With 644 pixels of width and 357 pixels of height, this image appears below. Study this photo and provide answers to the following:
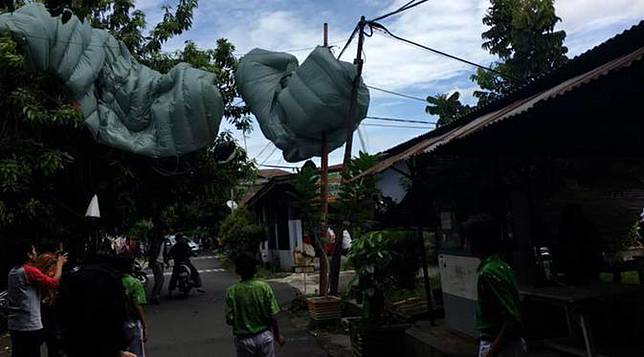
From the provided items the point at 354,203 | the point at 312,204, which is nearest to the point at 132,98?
the point at 312,204

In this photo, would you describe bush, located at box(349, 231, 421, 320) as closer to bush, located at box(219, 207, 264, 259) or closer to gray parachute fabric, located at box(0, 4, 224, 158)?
gray parachute fabric, located at box(0, 4, 224, 158)

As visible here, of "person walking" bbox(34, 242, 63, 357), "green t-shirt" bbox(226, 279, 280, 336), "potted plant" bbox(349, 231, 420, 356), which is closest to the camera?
"green t-shirt" bbox(226, 279, 280, 336)

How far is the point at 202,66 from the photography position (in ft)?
45.1

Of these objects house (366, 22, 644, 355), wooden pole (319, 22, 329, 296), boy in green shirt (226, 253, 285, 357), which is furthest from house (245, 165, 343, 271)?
boy in green shirt (226, 253, 285, 357)

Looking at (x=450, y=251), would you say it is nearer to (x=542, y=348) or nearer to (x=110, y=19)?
(x=542, y=348)

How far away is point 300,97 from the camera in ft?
31.4

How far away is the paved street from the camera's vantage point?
8156 mm

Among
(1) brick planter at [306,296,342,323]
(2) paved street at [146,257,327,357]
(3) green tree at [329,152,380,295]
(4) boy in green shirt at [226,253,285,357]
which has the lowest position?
(2) paved street at [146,257,327,357]

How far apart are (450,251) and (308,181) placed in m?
3.55

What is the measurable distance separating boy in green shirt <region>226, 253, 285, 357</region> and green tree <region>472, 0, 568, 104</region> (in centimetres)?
1956

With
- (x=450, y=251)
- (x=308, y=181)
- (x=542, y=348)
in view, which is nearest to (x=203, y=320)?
(x=308, y=181)

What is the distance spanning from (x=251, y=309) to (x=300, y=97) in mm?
5291

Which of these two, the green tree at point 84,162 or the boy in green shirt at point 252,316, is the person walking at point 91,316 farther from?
the green tree at point 84,162

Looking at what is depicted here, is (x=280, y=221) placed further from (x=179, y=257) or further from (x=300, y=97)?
(x=300, y=97)
